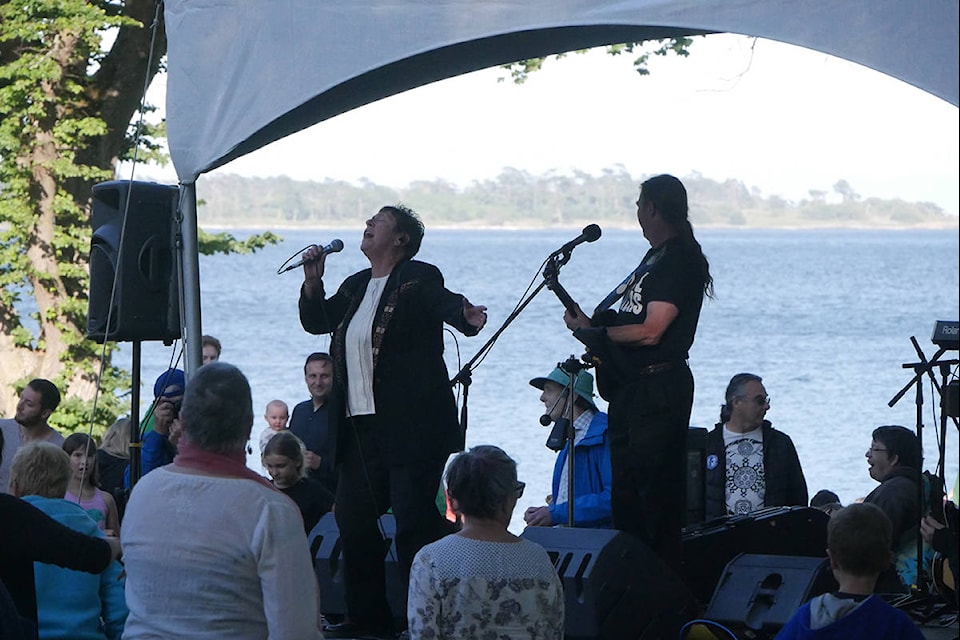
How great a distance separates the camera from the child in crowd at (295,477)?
567 cm

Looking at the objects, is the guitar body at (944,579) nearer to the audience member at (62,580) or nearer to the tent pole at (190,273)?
the tent pole at (190,273)

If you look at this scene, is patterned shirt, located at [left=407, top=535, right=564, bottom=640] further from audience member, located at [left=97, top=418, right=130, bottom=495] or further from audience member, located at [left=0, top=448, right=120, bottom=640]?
audience member, located at [left=97, top=418, right=130, bottom=495]

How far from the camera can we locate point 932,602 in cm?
518

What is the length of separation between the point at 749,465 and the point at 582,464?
1.10m

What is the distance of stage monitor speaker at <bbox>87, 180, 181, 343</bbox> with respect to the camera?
501cm

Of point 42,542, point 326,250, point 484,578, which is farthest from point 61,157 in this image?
point 484,578

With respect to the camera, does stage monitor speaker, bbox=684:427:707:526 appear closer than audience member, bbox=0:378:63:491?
Yes

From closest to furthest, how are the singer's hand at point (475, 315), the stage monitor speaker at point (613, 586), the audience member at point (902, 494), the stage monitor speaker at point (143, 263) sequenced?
the stage monitor speaker at point (613, 586) < the singer's hand at point (475, 315) < the stage monitor speaker at point (143, 263) < the audience member at point (902, 494)

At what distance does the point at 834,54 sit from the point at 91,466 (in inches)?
143

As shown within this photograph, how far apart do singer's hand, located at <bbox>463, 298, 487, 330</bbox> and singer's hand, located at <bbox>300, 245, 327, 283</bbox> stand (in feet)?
1.68

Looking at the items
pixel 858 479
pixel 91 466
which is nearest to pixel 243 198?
pixel 858 479

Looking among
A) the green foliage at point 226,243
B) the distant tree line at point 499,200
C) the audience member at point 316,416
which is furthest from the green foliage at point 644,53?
the distant tree line at point 499,200

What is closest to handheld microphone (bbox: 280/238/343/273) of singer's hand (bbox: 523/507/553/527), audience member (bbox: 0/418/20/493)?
singer's hand (bbox: 523/507/553/527)

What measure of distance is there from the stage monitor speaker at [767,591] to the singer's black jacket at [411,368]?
1.03m
